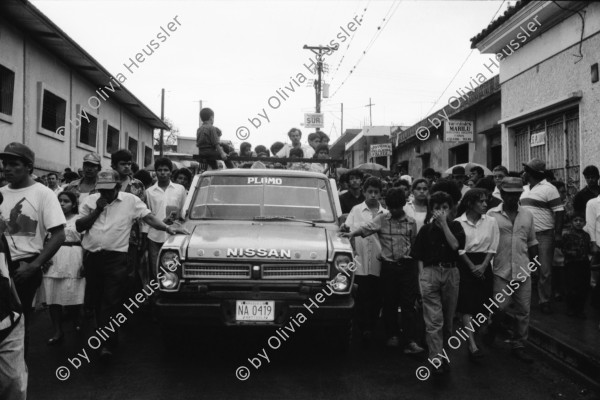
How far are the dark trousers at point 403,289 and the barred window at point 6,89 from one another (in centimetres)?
988

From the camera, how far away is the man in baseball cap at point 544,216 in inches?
303

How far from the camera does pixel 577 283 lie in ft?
23.6

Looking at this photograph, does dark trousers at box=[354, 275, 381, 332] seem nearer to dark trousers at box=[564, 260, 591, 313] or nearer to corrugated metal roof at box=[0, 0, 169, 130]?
dark trousers at box=[564, 260, 591, 313]

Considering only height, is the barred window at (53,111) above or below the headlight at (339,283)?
above

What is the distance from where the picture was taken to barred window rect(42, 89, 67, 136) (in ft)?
48.7

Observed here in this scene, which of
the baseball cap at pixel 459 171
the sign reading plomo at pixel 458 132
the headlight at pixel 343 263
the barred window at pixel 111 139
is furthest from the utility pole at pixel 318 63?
the headlight at pixel 343 263

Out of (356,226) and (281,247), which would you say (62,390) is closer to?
(281,247)

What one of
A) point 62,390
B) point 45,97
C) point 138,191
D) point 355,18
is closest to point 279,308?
point 62,390

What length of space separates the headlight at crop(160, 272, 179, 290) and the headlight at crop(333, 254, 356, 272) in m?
1.40

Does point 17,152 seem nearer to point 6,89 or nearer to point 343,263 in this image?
point 343,263

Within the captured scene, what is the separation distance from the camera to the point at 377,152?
66.2 ft

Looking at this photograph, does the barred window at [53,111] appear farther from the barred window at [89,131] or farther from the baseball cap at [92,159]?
the baseball cap at [92,159]

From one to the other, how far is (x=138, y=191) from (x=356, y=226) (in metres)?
2.95

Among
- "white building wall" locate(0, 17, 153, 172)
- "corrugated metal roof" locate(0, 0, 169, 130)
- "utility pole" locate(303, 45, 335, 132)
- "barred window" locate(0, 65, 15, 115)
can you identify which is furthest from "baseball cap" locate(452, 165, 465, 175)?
"utility pole" locate(303, 45, 335, 132)
